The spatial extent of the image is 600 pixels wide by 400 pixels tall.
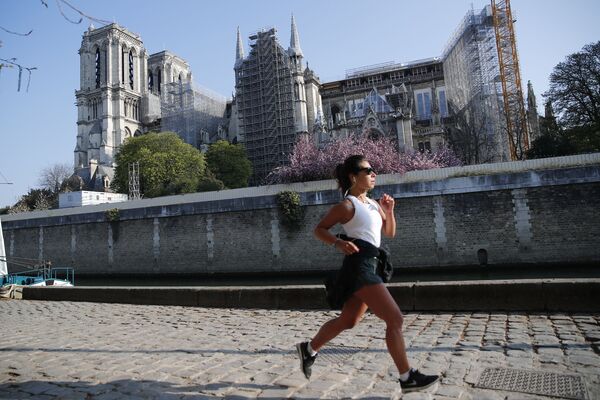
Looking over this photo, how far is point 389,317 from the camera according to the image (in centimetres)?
252

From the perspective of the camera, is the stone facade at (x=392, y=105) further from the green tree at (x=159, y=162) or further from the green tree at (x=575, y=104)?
the green tree at (x=159, y=162)

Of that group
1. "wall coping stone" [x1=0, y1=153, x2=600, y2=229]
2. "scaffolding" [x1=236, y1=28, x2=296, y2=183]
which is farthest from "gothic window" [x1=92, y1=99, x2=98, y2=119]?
"wall coping stone" [x1=0, y1=153, x2=600, y2=229]

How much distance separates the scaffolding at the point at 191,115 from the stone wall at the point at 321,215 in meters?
38.5

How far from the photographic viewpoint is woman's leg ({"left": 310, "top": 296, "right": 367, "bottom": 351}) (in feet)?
9.16

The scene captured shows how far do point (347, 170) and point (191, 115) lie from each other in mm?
67331

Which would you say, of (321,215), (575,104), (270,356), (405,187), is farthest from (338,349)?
(575,104)

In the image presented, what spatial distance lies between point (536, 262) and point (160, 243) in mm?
19534

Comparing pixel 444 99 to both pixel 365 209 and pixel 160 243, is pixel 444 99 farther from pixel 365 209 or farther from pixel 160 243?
pixel 365 209

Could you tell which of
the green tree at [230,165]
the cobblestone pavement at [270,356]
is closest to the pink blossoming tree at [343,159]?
the green tree at [230,165]

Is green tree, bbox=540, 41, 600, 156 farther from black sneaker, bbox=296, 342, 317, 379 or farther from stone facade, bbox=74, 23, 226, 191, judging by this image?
stone facade, bbox=74, 23, 226, 191

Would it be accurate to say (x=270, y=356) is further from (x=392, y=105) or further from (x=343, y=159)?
(x=392, y=105)

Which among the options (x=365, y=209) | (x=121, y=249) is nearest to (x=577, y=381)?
(x=365, y=209)

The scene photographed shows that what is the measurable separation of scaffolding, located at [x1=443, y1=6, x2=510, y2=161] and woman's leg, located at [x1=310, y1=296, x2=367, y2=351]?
3583 centimetres

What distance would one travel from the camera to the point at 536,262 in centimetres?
1608
